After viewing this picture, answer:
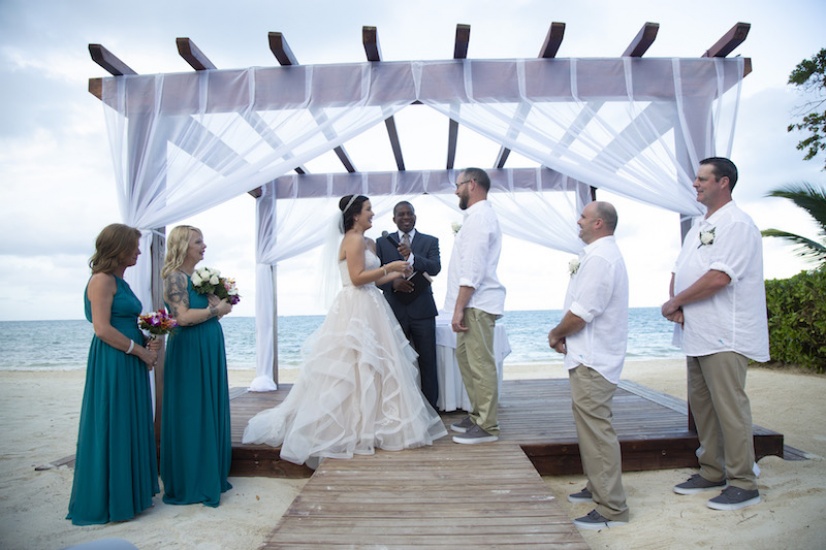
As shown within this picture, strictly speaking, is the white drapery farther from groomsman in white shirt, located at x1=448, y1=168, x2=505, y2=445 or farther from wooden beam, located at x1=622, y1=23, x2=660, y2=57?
groomsman in white shirt, located at x1=448, y1=168, x2=505, y2=445

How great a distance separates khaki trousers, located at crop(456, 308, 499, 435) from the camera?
3.55 metres

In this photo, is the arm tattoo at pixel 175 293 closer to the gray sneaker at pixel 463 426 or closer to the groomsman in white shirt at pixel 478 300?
the groomsman in white shirt at pixel 478 300

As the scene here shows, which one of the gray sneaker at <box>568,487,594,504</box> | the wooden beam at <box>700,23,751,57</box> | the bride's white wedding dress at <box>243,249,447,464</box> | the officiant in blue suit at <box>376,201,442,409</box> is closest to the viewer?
the gray sneaker at <box>568,487,594,504</box>

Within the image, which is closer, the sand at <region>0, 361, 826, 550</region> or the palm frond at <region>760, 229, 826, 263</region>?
the sand at <region>0, 361, 826, 550</region>

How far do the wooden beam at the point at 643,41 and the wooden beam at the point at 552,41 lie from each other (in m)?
0.57

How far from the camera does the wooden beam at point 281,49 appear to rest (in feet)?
12.4

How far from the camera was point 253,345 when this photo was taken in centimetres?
2561

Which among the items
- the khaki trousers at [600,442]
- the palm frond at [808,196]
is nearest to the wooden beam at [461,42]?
the khaki trousers at [600,442]

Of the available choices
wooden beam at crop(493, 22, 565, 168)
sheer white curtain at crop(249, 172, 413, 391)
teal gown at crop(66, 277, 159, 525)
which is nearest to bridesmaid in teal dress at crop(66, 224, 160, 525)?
teal gown at crop(66, 277, 159, 525)

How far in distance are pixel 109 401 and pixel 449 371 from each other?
286 centimetres

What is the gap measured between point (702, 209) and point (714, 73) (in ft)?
3.66

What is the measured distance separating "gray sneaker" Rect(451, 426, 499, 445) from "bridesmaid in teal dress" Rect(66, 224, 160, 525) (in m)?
2.04

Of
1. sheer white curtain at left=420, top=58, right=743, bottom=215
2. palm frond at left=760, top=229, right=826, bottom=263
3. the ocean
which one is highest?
sheer white curtain at left=420, top=58, right=743, bottom=215

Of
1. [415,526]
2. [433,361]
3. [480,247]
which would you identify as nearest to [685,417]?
[433,361]
